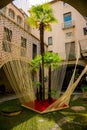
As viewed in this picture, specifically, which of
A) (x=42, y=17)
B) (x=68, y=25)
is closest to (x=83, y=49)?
(x=42, y=17)

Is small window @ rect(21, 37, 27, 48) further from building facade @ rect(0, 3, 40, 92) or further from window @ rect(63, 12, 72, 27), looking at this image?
window @ rect(63, 12, 72, 27)

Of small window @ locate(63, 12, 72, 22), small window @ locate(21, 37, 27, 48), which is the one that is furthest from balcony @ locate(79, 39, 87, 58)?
small window @ locate(63, 12, 72, 22)

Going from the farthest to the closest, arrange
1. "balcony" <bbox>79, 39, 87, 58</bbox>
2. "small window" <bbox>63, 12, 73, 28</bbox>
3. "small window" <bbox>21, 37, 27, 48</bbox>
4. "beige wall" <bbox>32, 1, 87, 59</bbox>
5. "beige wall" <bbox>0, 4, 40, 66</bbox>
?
"small window" <bbox>63, 12, 73, 28</bbox> → "beige wall" <bbox>32, 1, 87, 59</bbox> → "balcony" <bbox>79, 39, 87, 58</bbox> → "small window" <bbox>21, 37, 27, 48</bbox> → "beige wall" <bbox>0, 4, 40, 66</bbox>

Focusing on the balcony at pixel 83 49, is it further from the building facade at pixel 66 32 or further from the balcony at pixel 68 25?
the balcony at pixel 68 25

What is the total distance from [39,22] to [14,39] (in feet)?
6.18

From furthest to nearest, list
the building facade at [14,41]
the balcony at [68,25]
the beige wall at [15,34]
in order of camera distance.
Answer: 1. the balcony at [68,25]
2. the beige wall at [15,34]
3. the building facade at [14,41]

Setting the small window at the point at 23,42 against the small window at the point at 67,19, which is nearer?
the small window at the point at 23,42

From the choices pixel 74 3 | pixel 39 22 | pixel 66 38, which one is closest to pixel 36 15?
pixel 39 22

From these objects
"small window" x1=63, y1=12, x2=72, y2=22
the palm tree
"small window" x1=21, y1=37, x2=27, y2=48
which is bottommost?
"small window" x1=21, y1=37, x2=27, y2=48

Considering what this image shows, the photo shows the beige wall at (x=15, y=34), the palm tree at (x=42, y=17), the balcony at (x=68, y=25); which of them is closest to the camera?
the palm tree at (x=42, y=17)

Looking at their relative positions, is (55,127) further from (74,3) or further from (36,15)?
(36,15)

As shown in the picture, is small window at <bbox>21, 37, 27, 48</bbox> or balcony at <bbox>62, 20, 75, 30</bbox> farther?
balcony at <bbox>62, 20, 75, 30</bbox>

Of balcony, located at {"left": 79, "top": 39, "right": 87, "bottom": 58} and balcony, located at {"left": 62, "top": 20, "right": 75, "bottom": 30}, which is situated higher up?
balcony, located at {"left": 62, "top": 20, "right": 75, "bottom": 30}

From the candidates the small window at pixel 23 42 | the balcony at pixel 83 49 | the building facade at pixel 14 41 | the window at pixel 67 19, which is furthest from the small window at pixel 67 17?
the small window at pixel 23 42
